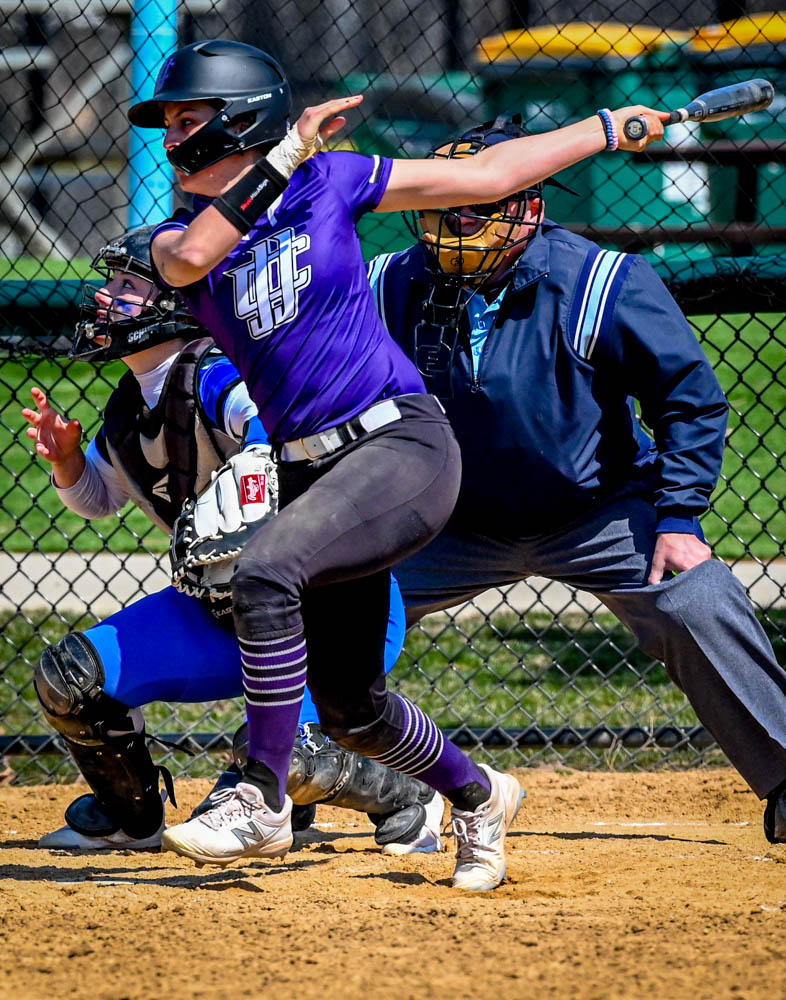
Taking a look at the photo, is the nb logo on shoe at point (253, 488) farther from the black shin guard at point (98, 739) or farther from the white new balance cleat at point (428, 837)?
the white new balance cleat at point (428, 837)

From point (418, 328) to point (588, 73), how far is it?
7.64 meters

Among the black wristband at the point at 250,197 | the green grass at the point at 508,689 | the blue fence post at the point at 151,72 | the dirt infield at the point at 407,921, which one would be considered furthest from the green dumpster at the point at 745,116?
the black wristband at the point at 250,197

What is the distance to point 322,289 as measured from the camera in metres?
2.87

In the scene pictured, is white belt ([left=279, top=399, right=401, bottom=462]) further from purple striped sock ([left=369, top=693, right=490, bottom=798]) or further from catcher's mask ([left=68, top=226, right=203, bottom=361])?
catcher's mask ([left=68, top=226, right=203, bottom=361])

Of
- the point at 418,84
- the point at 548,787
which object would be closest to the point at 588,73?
the point at 418,84

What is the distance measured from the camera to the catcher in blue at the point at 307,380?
2.72 m

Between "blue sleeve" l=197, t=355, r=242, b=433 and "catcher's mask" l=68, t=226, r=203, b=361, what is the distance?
19 centimetres

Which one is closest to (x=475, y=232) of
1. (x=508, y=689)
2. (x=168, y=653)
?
(x=168, y=653)

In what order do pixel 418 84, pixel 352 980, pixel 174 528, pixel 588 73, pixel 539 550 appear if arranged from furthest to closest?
pixel 418 84 < pixel 588 73 < pixel 539 550 < pixel 174 528 < pixel 352 980

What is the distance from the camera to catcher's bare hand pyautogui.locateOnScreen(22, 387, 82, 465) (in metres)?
3.56

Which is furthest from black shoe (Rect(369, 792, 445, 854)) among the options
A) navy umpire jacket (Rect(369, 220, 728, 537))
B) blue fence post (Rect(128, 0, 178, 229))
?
blue fence post (Rect(128, 0, 178, 229))

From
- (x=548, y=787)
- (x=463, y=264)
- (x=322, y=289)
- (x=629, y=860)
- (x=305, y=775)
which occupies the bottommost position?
(x=548, y=787)

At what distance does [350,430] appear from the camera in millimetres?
2896

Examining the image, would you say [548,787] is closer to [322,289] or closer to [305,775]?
[305,775]
